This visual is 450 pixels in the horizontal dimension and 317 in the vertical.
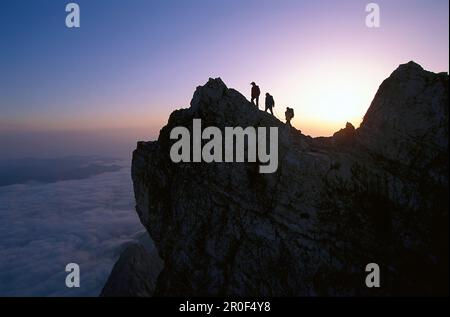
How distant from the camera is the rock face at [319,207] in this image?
21.9 metres

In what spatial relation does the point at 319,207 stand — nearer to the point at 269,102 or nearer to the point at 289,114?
the point at 289,114

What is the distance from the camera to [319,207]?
23953mm

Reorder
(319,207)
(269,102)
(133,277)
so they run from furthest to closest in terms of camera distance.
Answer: (133,277), (269,102), (319,207)

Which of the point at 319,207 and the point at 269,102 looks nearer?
the point at 319,207

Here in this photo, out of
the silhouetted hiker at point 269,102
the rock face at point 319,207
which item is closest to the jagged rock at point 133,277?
the rock face at point 319,207

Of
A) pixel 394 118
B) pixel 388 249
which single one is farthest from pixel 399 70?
pixel 388 249

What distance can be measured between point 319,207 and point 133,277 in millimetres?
33233

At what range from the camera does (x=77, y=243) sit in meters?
195

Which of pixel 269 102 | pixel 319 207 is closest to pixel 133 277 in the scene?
pixel 269 102

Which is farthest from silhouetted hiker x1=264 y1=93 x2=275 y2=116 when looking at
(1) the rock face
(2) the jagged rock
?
(2) the jagged rock

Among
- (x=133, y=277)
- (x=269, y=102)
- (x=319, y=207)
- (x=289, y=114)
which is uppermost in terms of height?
(x=269, y=102)

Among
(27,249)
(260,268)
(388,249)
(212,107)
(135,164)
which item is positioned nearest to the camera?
(388,249)
